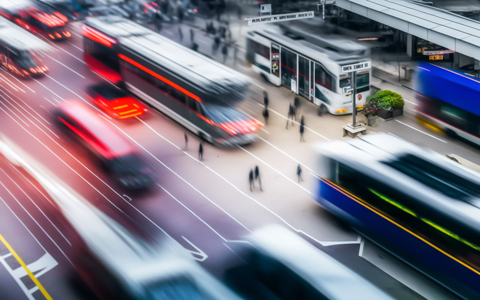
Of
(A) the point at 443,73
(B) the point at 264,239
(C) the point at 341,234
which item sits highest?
(A) the point at 443,73

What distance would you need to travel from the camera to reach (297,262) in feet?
55.5

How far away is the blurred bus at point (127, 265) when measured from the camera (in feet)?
52.1

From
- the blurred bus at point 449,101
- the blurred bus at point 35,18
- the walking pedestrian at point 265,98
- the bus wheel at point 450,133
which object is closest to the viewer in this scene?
the blurred bus at point 449,101

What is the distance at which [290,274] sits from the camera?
16.8 metres

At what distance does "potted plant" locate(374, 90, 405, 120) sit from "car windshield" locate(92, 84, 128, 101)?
13341 mm

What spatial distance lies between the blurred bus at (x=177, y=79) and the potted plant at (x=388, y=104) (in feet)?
21.6

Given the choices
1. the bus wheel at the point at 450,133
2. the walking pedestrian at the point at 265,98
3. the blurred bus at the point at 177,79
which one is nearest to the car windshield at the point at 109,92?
the blurred bus at the point at 177,79

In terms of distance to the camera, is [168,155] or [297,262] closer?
[297,262]

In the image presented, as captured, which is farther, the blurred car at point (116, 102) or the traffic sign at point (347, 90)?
the blurred car at point (116, 102)

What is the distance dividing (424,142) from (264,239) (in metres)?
12.9

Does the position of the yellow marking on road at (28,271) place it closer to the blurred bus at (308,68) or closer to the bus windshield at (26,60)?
the blurred bus at (308,68)

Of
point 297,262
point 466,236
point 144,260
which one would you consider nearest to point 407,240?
point 466,236

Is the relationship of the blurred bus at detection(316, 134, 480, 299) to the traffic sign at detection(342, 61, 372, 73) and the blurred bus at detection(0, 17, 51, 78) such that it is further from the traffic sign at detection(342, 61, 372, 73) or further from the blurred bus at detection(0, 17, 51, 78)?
the blurred bus at detection(0, 17, 51, 78)

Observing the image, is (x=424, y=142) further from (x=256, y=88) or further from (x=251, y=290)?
(x=251, y=290)
